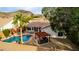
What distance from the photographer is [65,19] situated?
3336 mm

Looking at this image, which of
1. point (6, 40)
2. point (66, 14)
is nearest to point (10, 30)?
point (6, 40)

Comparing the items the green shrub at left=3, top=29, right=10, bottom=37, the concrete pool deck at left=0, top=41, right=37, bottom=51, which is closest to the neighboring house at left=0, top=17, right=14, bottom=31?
the green shrub at left=3, top=29, right=10, bottom=37

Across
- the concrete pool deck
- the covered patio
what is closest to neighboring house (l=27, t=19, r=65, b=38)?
the covered patio

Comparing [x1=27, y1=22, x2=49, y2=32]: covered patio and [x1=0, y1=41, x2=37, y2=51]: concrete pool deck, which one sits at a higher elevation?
[x1=27, y1=22, x2=49, y2=32]: covered patio

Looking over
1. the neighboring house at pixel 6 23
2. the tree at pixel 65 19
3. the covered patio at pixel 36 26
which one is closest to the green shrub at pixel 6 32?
the neighboring house at pixel 6 23

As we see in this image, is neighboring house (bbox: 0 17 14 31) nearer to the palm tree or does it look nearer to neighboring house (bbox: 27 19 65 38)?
the palm tree

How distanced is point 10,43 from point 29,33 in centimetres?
24

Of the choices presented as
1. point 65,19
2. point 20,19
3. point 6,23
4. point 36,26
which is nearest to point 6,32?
point 6,23

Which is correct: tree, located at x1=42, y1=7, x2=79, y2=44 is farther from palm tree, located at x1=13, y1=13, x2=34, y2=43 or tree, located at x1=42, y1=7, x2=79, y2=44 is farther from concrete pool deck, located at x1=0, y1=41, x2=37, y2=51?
concrete pool deck, located at x1=0, y1=41, x2=37, y2=51

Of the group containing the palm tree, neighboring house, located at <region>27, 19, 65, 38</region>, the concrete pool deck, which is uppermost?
the palm tree

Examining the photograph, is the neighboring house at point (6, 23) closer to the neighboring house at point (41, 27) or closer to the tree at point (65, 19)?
the neighboring house at point (41, 27)

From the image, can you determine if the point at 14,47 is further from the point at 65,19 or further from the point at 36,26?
the point at 65,19

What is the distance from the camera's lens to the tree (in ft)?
10.9
